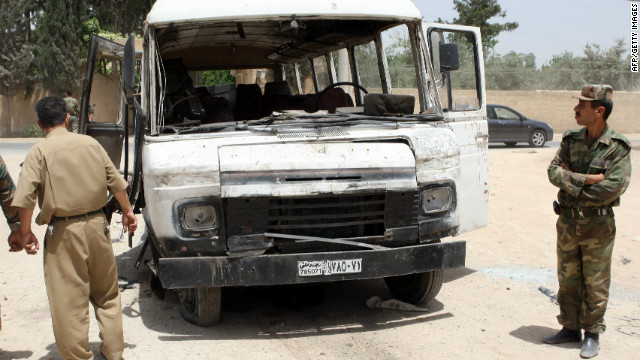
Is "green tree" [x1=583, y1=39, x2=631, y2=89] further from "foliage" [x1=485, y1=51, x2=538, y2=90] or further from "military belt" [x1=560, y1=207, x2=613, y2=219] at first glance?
"military belt" [x1=560, y1=207, x2=613, y2=219]

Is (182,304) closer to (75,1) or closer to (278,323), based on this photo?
(278,323)

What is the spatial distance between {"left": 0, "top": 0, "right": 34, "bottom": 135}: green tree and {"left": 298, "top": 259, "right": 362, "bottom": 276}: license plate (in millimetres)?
28030

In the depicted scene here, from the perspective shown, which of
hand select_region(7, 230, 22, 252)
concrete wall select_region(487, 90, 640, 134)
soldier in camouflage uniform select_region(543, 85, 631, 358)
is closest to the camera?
hand select_region(7, 230, 22, 252)

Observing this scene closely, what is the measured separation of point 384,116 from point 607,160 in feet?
5.82

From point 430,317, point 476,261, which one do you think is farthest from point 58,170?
point 476,261

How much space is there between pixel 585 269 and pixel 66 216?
337 cm

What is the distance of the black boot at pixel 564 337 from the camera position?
15.5 feet

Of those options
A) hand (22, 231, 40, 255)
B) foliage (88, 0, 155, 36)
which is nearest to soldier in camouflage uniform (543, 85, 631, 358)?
hand (22, 231, 40, 255)

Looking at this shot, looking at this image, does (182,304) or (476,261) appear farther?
Result: (476,261)

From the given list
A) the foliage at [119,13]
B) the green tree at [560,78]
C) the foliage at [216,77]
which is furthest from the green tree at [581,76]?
the foliage at [216,77]

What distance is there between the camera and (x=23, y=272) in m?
6.90

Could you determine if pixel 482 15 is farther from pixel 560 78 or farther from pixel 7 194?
pixel 7 194

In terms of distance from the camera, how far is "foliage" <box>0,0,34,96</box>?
29.2m

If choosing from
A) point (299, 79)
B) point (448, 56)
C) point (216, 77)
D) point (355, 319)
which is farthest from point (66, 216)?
point (299, 79)
